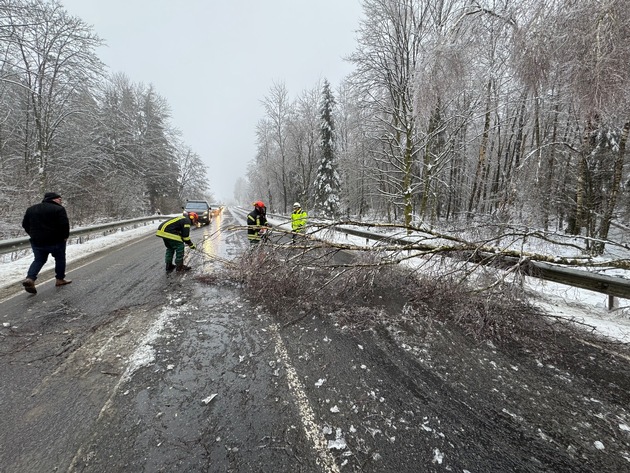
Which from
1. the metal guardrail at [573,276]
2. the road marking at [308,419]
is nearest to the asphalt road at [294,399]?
the road marking at [308,419]

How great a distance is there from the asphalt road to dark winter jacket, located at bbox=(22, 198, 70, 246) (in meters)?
2.17

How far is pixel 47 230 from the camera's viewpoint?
498 cm

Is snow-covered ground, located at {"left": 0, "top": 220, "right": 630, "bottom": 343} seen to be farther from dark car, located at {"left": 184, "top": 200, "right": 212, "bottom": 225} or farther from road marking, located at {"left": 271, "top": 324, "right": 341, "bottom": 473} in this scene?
dark car, located at {"left": 184, "top": 200, "right": 212, "bottom": 225}

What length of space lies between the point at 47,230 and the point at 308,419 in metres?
6.21

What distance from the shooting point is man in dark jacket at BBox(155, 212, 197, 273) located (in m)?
5.91

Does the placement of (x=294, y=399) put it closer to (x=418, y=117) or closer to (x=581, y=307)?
(x=581, y=307)

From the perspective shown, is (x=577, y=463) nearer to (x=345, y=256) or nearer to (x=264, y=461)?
(x=264, y=461)

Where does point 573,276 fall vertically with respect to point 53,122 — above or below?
below

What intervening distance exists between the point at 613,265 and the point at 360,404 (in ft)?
12.1

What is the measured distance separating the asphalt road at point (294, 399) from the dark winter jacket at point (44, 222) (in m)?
2.17

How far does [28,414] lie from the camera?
6.54ft

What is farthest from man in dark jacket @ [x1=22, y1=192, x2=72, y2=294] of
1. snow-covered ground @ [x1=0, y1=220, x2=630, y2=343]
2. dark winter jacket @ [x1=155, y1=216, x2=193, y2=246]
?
dark winter jacket @ [x1=155, y1=216, x2=193, y2=246]

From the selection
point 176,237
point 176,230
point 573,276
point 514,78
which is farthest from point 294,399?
point 514,78

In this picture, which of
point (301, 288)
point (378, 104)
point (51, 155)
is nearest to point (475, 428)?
point (301, 288)
